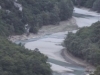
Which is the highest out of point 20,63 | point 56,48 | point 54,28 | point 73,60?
point 54,28

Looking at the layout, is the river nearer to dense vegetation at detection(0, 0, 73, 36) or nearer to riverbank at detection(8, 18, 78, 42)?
riverbank at detection(8, 18, 78, 42)

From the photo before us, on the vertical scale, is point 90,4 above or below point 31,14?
above

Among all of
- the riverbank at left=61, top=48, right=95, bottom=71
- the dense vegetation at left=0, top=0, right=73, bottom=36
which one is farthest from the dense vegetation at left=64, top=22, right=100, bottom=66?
the dense vegetation at left=0, top=0, right=73, bottom=36

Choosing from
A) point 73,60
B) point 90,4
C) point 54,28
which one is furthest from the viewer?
point 90,4

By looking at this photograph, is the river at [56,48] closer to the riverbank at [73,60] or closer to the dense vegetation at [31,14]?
the riverbank at [73,60]

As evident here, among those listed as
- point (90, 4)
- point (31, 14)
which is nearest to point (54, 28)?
point (31, 14)

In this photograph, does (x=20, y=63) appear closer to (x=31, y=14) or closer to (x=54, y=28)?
(x=31, y=14)
